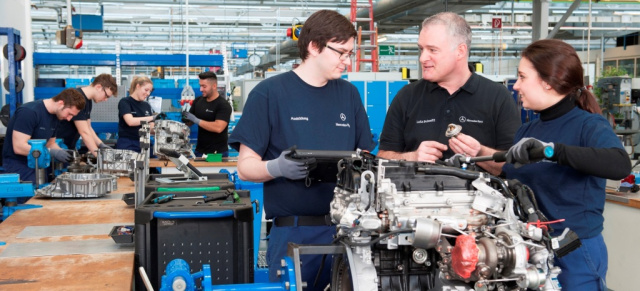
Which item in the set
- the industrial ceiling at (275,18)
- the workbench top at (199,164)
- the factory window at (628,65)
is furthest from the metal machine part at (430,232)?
the factory window at (628,65)

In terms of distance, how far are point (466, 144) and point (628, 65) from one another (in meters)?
15.8

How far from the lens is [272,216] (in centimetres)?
223

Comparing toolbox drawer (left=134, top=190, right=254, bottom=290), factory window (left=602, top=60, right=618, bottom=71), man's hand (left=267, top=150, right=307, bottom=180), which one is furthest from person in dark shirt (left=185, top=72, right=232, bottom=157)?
factory window (left=602, top=60, right=618, bottom=71)

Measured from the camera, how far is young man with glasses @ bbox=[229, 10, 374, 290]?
214 cm

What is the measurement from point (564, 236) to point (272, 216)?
1.02 m

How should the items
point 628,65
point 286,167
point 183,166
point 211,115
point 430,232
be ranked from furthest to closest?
point 628,65 < point 211,115 < point 183,166 < point 286,167 < point 430,232

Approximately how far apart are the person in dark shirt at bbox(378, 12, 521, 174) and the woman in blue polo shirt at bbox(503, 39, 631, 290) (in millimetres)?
362

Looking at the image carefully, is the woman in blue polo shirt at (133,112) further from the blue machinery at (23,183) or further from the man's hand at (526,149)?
the man's hand at (526,149)

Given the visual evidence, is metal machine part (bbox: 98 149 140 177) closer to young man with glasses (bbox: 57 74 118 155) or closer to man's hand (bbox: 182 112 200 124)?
young man with glasses (bbox: 57 74 118 155)

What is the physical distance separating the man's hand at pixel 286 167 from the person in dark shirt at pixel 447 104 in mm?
476

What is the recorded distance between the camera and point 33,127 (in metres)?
4.32

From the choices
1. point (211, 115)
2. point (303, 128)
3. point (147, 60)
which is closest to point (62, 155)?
point (211, 115)

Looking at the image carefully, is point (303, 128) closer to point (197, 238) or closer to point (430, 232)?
point (197, 238)

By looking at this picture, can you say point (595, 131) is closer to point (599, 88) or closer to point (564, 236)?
point (564, 236)
